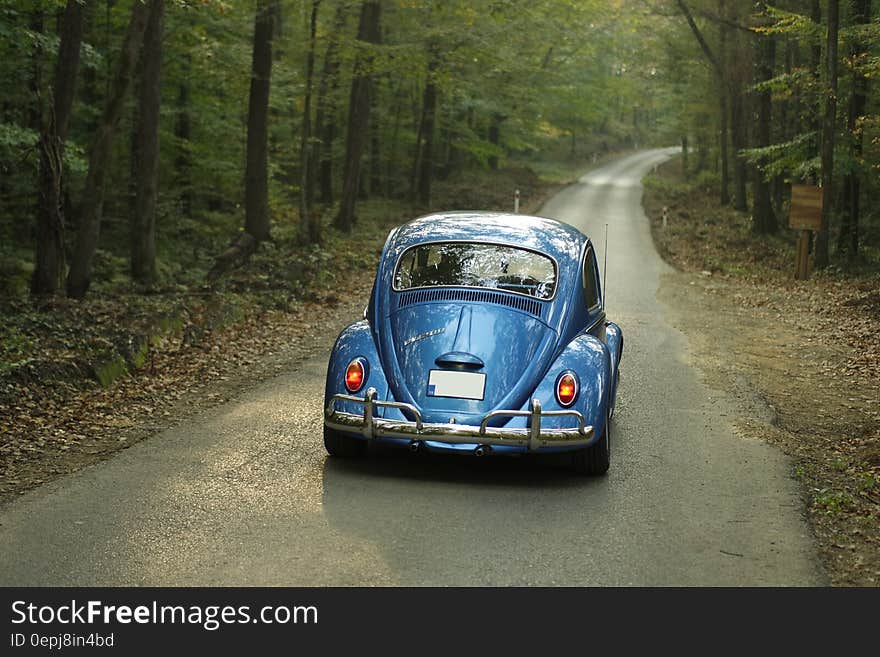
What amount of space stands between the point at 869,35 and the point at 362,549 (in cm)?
1798

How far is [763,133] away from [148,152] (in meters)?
18.1

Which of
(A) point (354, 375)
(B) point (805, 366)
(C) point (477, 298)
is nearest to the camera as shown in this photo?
(A) point (354, 375)

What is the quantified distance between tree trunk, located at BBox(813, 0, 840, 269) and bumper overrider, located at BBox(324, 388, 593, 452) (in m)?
17.2

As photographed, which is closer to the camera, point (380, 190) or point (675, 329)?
point (675, 329)

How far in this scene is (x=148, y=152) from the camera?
19.1 meters

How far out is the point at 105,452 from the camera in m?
8.19

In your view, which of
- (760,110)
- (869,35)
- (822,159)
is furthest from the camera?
(760,110)

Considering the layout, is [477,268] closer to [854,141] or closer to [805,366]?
[805,366]

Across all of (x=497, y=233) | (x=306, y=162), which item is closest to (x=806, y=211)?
(x=306, y=162)

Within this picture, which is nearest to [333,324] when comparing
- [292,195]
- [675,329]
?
[675,329]

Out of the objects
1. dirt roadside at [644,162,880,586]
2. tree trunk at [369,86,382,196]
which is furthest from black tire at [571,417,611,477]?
tree trunk at [369,86,382,196]

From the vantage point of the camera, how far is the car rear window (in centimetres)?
808

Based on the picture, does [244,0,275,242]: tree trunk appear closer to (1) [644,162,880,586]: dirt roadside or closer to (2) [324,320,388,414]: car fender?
(1) [644,162,880,586]: dirt roadside
